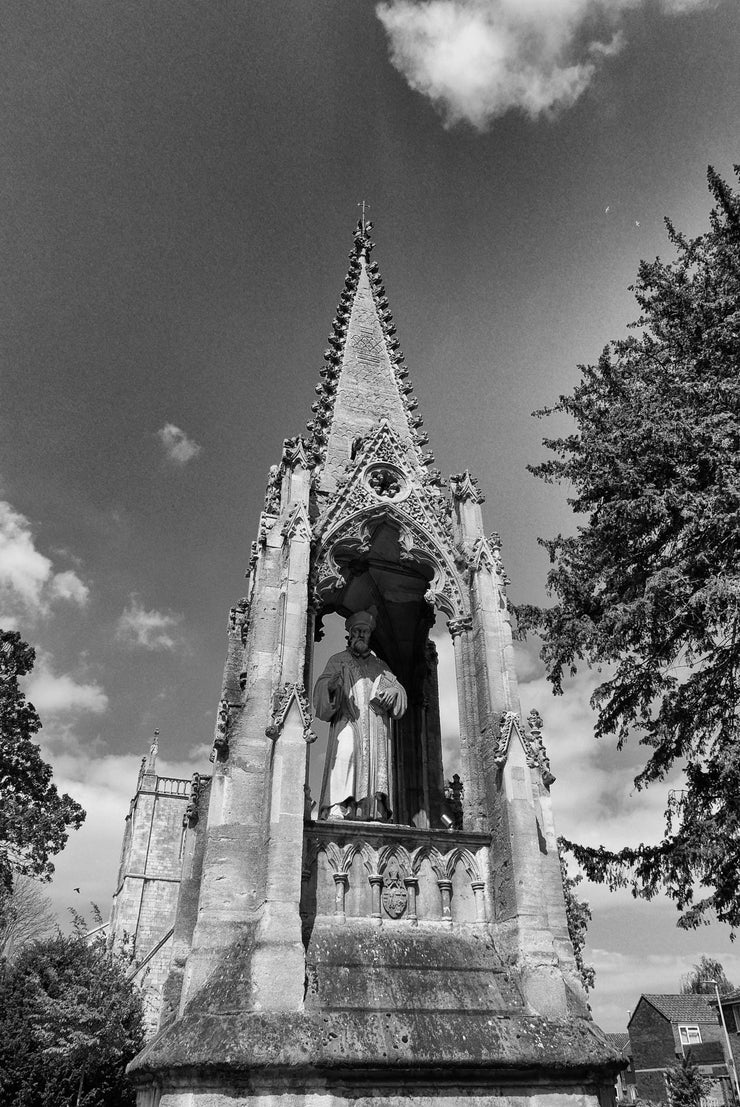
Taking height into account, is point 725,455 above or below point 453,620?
above

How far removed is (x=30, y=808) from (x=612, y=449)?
62.1 feet

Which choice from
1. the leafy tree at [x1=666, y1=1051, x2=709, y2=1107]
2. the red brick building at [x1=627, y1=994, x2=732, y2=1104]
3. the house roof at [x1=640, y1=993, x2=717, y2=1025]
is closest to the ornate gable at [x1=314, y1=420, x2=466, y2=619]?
the leafy tree at [x1=666, y1=1051, x2=709, y2=1107]

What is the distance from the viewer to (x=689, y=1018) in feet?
170

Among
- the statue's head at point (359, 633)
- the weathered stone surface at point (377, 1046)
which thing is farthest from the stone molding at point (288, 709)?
the weathered stone surface at point (377, 1046)

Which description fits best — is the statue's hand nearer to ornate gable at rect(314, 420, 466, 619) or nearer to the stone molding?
ornate gable at rect(314, 420, 466, 619)

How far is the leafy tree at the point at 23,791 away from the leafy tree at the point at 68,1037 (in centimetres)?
426

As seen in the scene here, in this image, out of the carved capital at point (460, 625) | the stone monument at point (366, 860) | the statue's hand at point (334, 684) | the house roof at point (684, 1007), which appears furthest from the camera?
the house roof at point (684, 1007)

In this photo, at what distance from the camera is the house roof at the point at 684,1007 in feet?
170

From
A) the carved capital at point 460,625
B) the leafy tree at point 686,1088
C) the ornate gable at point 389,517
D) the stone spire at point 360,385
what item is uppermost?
the stone spire at point 360,385

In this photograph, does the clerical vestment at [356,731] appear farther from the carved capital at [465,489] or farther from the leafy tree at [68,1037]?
the leafy tree at [68,1037]

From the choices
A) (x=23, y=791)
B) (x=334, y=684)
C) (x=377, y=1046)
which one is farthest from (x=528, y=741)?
(x=23, y=791)

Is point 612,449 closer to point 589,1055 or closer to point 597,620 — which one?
point 597,620

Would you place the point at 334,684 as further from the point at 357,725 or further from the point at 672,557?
the point at 672,557

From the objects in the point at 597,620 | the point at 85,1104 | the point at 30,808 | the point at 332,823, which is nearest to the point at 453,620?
the point at 332,823
